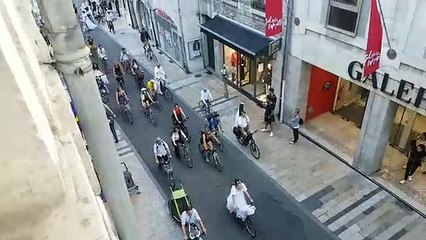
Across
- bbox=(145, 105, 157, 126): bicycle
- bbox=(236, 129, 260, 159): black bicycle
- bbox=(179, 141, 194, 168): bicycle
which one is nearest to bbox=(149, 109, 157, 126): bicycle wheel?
bbox=(145, 105, 157, 126): bicycle

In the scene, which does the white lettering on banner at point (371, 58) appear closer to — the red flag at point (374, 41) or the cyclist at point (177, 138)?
the red flag at point (374, 41)

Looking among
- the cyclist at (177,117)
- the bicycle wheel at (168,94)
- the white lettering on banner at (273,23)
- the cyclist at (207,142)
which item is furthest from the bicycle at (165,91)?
the white lettering on banner at (273,23)

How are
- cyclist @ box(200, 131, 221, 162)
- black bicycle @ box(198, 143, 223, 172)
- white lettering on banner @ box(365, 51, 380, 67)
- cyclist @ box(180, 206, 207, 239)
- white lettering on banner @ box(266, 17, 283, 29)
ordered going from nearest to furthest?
cyclist @ box(180, 206, 207, 239) → white lettering on banner @ box(365, 51, 380, 67) → white lettering on banner @ box(266, 17, 283, 29) → black bicycle @ box(198, 143, 223, 172) → cyclist @ box(200, 131, 221, 162)

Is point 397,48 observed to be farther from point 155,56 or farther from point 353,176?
point 155,56

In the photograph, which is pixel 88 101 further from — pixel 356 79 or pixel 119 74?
pixel 119 74

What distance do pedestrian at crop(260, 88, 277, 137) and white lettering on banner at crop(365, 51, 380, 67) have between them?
5.28m

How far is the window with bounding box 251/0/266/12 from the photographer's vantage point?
14992 mm

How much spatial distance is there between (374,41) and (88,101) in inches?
389

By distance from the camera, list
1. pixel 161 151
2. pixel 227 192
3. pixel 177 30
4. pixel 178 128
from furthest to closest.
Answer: pixel 177 30
pixel 178 128
pixel 161 151
pixel 227 192

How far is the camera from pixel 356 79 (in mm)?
12125

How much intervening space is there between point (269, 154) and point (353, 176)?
3144mm

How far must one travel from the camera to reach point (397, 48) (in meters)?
10.6

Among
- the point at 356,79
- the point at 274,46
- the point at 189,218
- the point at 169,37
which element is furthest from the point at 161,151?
the point at 169,37

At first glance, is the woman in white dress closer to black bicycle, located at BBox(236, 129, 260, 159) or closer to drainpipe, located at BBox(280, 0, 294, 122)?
black bicycle, located at BBox(236, 129, 260, 159)
